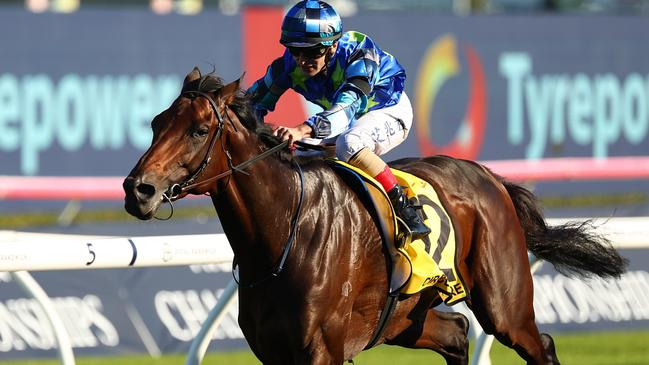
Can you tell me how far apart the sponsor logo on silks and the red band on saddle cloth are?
6.82m

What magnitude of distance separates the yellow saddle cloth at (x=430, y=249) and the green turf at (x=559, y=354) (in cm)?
220

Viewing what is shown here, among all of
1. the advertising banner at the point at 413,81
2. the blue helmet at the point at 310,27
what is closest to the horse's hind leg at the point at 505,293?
the blue helmet at the point at 310,27

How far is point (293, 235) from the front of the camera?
468 cm

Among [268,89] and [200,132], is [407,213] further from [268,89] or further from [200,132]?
[200,132]

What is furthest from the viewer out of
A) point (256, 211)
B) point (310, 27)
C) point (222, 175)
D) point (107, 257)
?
point (107, 257)

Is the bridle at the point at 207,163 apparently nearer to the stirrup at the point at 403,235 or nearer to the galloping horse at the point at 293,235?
the galloping horse at the point at 293,235

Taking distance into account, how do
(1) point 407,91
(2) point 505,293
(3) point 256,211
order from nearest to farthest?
(3) point 256,211, (2) point 505,293, (1) point 407,91

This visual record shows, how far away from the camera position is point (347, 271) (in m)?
4.82

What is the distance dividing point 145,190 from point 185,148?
240 mm

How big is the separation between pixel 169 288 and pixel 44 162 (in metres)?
3.55

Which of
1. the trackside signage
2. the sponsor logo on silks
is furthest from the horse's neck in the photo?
the sponsor logo on silks

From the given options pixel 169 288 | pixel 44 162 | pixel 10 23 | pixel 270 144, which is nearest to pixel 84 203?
pixel 44 162

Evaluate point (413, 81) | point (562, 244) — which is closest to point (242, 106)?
point (562, 244)

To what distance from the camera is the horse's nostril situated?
4.11 m
